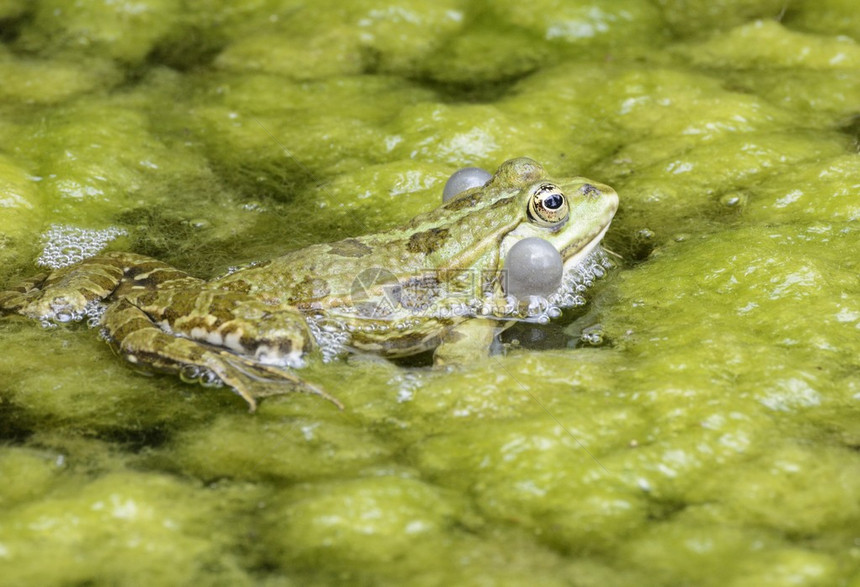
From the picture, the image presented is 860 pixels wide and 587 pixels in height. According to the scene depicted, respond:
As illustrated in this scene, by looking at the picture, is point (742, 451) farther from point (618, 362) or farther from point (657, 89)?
point (657, 89)

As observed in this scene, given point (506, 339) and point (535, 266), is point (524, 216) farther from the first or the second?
Result: point (506, 339)

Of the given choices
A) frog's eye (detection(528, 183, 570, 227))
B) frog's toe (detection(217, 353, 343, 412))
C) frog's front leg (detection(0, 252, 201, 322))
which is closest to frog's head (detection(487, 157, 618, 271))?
frog's eye (detection(528, 183, 570, 227))

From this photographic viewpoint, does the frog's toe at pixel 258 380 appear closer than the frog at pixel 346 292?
Yes

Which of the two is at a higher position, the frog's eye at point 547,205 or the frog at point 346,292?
the frog's eye at point 547,205

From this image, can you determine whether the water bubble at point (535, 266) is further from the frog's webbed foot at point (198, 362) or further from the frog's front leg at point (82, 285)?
the frog's front leg at point (82, 285)

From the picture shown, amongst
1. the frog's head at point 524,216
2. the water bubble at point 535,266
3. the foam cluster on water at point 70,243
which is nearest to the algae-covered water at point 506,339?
the foam cluster on water at point 70,243

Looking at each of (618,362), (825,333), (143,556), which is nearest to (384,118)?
(618,362)

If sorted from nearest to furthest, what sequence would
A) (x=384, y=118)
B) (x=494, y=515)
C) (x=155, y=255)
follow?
1. (x=494, y=515)
2. (x=155, y=255)
3. (x=384, y=118)

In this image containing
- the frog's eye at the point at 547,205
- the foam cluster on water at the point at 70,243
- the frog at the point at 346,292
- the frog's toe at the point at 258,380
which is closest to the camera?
the frog's toe at the point at 258,380

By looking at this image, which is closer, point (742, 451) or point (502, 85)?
point (742, 451)
